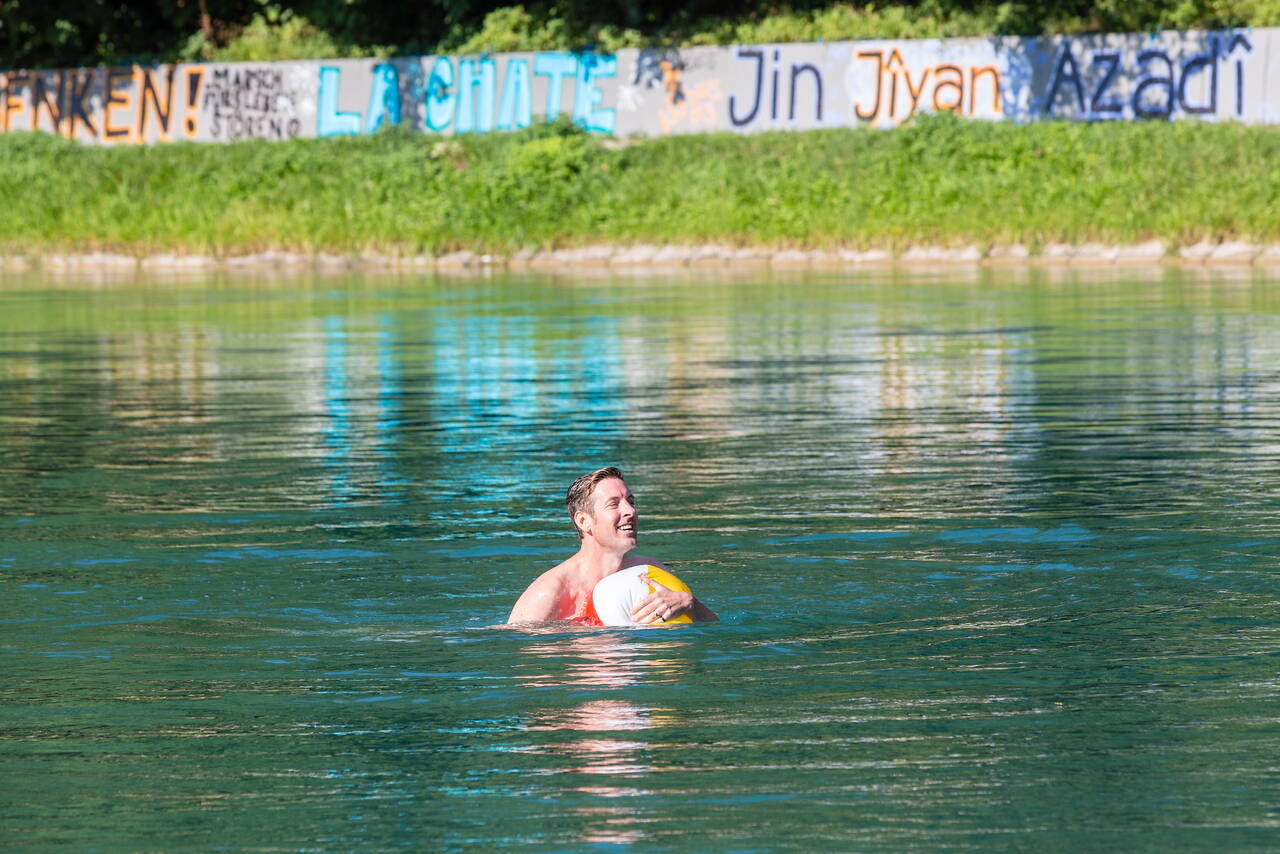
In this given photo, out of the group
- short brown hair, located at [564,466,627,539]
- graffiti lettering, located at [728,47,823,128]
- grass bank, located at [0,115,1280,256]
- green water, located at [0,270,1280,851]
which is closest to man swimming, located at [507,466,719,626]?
short brown hair, located at [564,466,627,539]

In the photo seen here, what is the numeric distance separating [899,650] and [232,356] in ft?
55.4

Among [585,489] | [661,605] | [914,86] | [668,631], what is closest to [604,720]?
[661,605]

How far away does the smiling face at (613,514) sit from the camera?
9.84 m

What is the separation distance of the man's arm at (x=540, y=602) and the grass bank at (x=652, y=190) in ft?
102

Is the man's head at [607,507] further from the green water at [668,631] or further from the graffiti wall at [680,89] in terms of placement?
the graffiti wall at [680,89]

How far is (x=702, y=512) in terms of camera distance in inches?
534

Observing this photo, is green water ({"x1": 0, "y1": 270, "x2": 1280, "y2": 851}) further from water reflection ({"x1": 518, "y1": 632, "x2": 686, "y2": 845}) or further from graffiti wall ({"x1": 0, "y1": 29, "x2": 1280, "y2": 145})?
graffiti wall ({"x1": 0, "y1": 29, "x2": 1280, "y2": 145})

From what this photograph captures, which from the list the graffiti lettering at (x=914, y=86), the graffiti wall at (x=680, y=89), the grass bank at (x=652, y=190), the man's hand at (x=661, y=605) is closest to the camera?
the man's hand at (x=661, y=605)

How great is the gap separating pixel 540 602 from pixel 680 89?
3697cm

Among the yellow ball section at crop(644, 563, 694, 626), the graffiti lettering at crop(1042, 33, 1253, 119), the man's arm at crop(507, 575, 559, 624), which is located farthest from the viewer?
the graffiti lettering at crop(1042, 33, 1253, 119)

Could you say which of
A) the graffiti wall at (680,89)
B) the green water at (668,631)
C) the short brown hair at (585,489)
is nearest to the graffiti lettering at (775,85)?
the graffiti wall at (680,89)

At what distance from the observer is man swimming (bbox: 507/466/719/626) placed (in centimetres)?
982

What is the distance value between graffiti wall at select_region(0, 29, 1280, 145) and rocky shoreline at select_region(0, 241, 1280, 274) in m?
3.34

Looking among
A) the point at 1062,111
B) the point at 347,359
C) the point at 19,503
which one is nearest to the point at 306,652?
A: the point at 19,503
